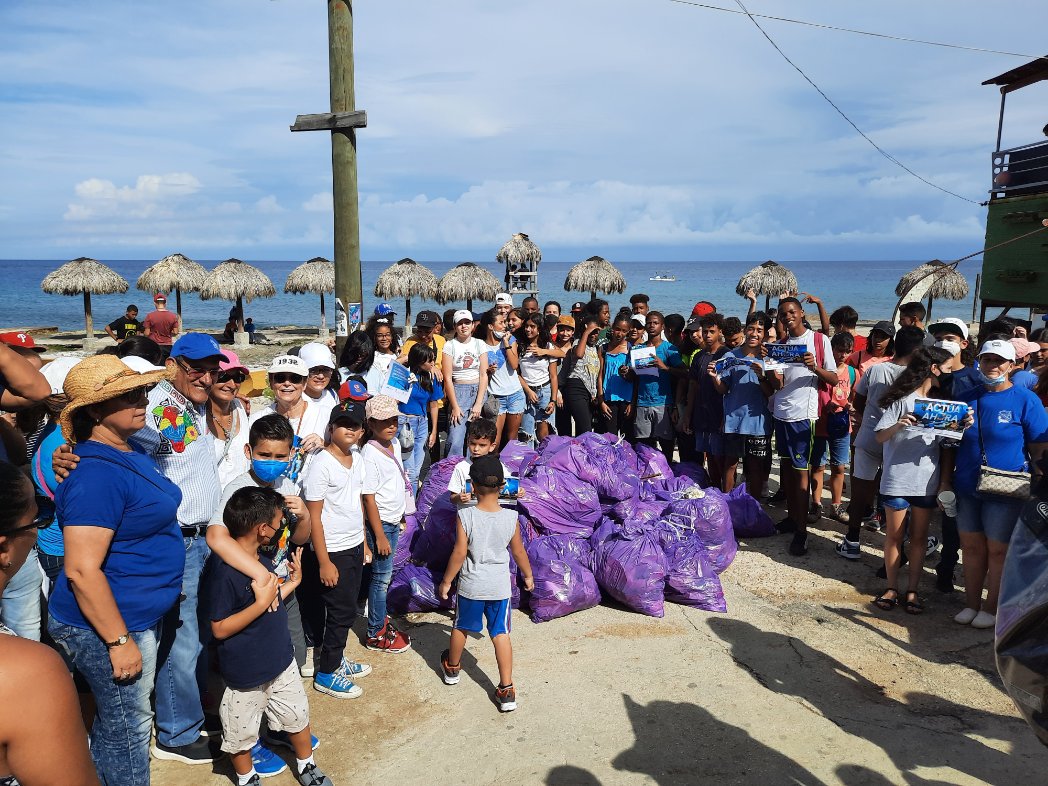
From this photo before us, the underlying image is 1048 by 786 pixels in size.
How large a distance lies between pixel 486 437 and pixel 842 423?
12.1 ft

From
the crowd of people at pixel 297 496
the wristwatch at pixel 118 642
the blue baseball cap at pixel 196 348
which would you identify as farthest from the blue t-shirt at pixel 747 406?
the wristwatch at pixel 118 642

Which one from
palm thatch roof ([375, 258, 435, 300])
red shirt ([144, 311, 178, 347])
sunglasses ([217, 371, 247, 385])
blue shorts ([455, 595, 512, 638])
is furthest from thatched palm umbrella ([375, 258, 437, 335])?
blue shorts ([455, 595, 512, 638])

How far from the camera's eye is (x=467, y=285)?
22.5 m

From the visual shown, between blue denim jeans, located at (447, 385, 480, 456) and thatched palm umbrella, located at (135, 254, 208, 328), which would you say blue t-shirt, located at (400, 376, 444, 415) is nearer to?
blue denim jeans, located at (447, 385, 480, 456)

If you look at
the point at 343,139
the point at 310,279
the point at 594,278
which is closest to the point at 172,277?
the point at 310,279

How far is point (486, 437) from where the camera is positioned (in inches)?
167

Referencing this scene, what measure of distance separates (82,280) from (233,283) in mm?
4811

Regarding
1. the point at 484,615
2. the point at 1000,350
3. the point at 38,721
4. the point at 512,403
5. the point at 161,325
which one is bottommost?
the point at 484,615

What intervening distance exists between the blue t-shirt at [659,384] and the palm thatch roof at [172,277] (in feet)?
72.5

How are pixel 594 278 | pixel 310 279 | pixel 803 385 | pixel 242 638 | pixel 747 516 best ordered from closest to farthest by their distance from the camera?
1. pixel 242 638
2. pixel 803 385
3. pixel 747 516
4. pixel 594 278
5. pixel 310 279

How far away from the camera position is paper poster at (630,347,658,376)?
6723mm

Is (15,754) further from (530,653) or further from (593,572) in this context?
(593,572)

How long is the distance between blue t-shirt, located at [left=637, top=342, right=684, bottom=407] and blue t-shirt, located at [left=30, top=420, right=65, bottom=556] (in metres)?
4.75

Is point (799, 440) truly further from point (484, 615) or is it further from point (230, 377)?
point (230, 377)
